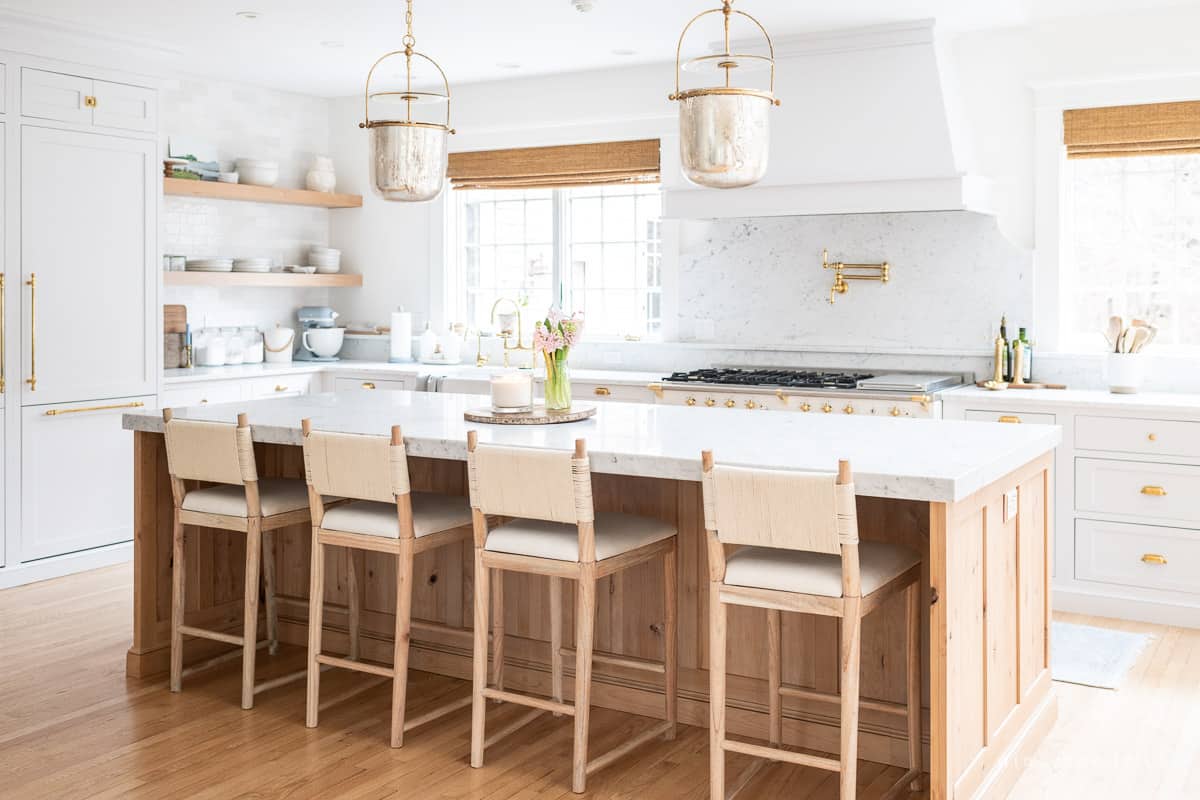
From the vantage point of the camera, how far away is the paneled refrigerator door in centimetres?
534

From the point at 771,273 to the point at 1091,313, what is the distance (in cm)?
157

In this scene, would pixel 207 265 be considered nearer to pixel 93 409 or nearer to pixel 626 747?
pixel 93 409

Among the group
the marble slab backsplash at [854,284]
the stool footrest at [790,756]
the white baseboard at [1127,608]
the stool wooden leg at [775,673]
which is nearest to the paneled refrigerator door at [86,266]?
the marble slab backsplash at [854,284]

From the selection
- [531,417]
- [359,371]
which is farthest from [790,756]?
[359,371]

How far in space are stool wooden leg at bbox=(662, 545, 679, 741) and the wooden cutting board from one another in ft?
13.5

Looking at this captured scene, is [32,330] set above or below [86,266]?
below

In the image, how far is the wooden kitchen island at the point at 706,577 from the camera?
2855mm

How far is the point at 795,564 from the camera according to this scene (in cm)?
283

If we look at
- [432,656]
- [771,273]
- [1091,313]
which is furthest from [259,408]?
[1091,313]

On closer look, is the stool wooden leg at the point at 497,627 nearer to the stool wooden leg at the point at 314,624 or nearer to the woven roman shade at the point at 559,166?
the stool wooden leg at the point at 314,624

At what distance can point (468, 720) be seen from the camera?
12.0 ft

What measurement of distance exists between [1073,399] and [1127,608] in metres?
0.88

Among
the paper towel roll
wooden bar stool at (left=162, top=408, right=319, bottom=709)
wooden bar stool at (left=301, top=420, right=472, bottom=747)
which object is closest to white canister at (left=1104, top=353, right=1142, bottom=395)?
wooden bar stool at (left=301, top=420, right=472, bottom=747)

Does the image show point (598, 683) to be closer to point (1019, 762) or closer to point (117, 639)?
point (1019, 762)
